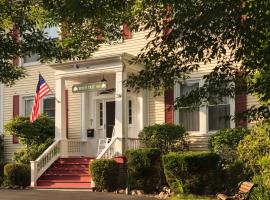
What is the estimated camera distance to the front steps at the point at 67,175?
59.6 ft

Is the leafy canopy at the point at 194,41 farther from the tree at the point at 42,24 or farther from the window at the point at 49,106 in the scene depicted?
the window at the point at 49,106

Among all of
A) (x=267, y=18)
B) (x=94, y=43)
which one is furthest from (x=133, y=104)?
(x=267, y=18)

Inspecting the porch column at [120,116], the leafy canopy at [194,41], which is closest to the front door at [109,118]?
the porch column at [120,116]

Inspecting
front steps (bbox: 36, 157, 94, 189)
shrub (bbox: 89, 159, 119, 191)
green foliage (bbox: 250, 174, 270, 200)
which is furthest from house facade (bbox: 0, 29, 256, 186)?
green foliage (bbox: 250, 174, 270, 200)

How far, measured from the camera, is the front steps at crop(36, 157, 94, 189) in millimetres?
18172

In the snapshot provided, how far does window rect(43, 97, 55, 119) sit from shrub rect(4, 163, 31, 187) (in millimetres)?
4801

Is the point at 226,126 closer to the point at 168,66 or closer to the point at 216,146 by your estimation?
the point at 216,146

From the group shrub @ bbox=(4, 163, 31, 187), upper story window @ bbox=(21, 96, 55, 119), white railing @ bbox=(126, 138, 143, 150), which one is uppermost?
upper story window @ bbox=(21, 96, 55, 119)

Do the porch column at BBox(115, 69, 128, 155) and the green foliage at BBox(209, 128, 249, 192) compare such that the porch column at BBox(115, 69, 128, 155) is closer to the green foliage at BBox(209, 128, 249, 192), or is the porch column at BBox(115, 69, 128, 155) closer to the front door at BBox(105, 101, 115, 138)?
the front door at BBox(105, 101, 115, 138)

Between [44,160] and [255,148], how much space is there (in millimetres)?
8546

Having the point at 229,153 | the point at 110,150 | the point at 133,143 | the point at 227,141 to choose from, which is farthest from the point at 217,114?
the point at 110,150

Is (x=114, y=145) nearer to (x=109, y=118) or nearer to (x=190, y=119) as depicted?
(x=190, y=119)

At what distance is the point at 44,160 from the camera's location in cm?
1967

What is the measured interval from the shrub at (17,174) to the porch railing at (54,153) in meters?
0.29
